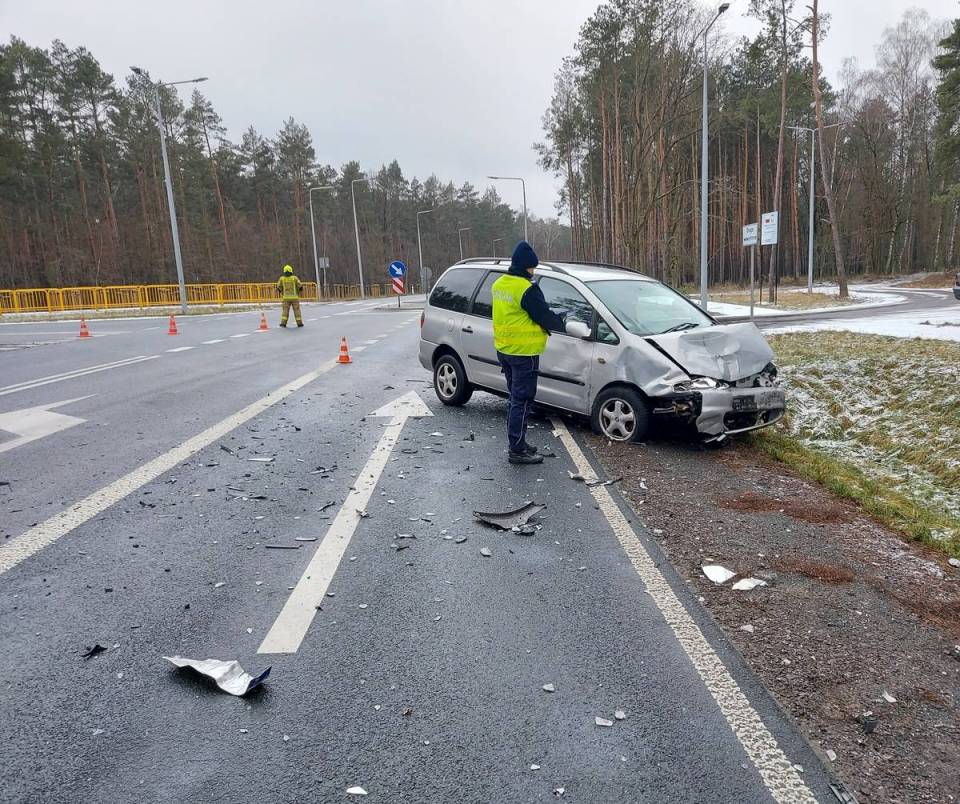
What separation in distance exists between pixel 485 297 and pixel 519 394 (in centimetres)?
238

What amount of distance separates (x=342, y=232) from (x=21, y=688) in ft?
267

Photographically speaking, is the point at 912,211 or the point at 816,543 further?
the point at 912,211

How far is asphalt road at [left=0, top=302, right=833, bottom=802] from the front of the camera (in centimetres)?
236

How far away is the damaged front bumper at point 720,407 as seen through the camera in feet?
21.0

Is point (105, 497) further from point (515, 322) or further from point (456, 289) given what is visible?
point (456, 289)

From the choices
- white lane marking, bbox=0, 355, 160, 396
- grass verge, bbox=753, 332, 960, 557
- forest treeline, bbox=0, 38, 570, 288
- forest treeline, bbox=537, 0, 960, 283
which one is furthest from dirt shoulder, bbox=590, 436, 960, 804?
forest treeline, bbox=0, 38, 570, 288

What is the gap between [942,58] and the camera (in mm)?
36781

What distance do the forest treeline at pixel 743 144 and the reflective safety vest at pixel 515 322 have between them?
20121mm

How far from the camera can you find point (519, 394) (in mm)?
6363

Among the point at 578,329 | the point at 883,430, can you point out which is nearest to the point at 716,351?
the point at 578,329

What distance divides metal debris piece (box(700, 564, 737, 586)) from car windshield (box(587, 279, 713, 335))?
3.34 metres

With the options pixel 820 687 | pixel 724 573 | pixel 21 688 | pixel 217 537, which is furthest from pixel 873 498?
pixel 21 688

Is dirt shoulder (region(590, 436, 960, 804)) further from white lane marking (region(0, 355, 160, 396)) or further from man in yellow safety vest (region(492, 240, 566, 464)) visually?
white lane marking (region(0, 355, 160, 396))

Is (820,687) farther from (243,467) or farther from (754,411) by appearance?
(243,467)
